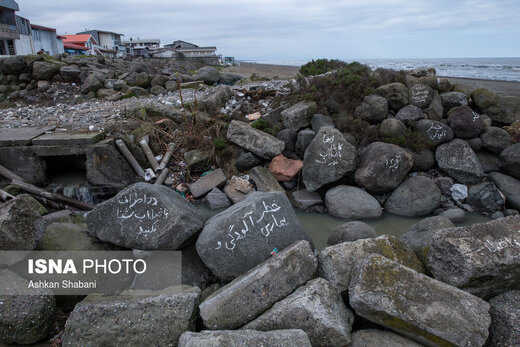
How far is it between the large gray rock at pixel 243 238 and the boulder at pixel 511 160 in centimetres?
647

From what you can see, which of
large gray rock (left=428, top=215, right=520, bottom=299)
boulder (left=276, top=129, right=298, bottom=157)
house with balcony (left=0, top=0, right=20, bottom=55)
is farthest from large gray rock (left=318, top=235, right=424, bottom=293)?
house with balcony (left=0, top=0, right=20, bottom=55)

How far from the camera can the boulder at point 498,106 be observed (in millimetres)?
8492

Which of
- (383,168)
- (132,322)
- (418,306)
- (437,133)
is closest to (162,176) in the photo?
(383,168)

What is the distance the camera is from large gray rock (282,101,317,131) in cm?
878

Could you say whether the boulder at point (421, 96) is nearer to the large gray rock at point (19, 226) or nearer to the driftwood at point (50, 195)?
the driftwood at point (50, 195)

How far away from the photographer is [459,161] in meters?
7.52

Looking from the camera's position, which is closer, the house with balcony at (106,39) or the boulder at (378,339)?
the boulder at (378,339)

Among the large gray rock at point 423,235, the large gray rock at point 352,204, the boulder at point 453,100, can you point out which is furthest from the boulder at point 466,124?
the large gray rock at point 423,235

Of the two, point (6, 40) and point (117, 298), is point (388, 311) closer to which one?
point (117, 298)

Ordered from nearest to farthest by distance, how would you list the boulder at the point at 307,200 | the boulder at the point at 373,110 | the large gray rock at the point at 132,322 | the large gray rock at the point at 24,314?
the large gray rock at the point at 132,322 → the large gray rock at the point at 24,314 → the boulder at the point at 307,200 → the boulder at the point at 373,110

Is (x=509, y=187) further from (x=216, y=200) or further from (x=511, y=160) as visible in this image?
Answer: (x=216, y=200)

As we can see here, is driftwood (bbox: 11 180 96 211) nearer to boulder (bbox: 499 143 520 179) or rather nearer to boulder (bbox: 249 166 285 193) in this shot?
boulder (bbox: 249 166 285 193)

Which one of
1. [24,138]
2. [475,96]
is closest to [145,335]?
[24,138]

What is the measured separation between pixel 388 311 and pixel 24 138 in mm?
8655
